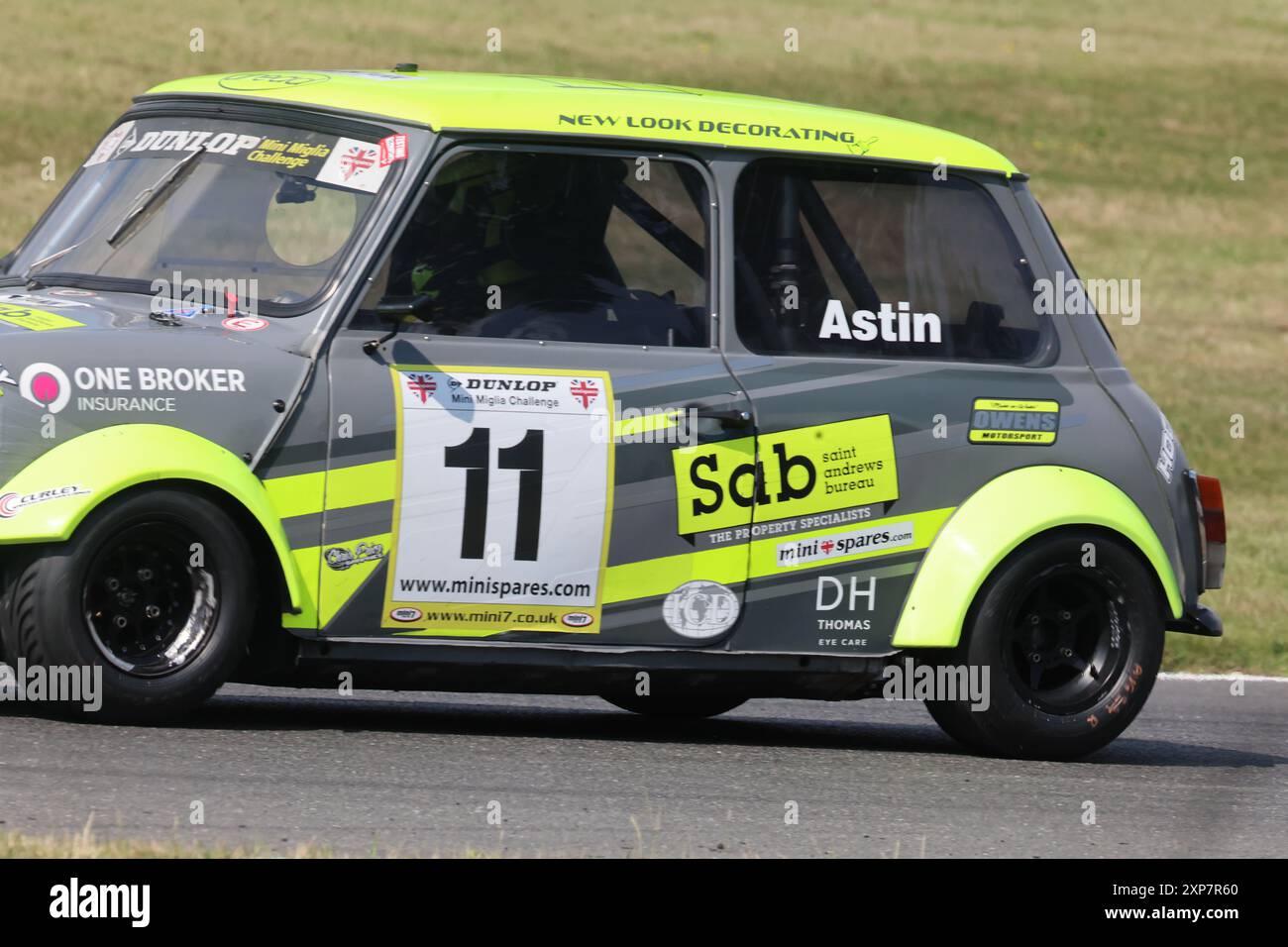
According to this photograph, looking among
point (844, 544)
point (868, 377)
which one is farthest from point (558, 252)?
point (844, 544)

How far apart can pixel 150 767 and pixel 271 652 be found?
2.37ft

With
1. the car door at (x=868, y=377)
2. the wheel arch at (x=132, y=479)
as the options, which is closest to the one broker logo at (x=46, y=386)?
the wheel arch at (x=132, y=479)

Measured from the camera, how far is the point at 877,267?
7.54 meters

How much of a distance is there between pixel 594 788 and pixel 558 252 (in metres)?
1.78

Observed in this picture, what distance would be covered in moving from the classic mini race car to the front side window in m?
0.01

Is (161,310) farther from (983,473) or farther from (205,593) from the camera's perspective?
(983,473)

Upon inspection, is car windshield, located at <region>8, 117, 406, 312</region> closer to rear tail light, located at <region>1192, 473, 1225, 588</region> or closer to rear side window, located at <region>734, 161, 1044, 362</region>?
rear side window, located at <region>734, 161, 1044, 362</region>

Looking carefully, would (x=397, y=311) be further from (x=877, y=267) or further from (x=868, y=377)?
(x=877, y=267)

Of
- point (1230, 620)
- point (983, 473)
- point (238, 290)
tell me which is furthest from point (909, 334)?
point (1230, 620)

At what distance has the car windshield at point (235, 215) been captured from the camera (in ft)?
22.9

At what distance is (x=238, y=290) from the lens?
695 centimetres

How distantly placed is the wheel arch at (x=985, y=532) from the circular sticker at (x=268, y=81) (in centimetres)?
268

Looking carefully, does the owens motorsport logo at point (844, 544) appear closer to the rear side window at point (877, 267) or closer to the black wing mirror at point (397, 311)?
the rear side window at point (877, 267)

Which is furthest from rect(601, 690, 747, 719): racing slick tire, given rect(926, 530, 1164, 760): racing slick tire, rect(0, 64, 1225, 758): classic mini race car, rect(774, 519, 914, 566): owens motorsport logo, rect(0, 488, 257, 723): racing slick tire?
rect(0, 488, 257, 723): racing slick tire
